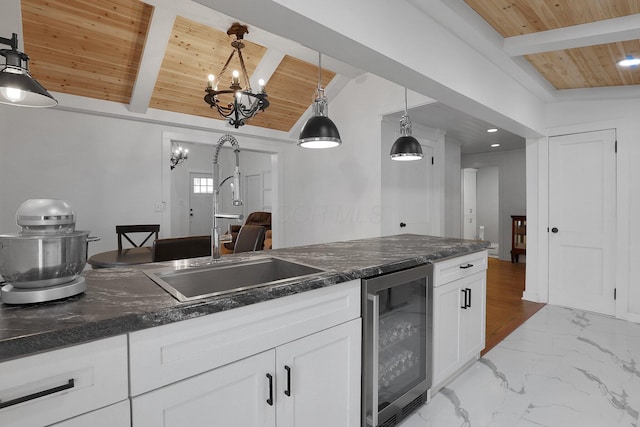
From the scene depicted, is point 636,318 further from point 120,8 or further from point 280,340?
point 120,8

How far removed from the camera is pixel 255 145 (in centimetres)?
525

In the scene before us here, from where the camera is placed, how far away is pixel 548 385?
219 cm

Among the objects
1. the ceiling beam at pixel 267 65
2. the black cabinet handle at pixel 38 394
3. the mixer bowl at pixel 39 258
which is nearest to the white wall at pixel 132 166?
the ceiling beam at pixel 267 65

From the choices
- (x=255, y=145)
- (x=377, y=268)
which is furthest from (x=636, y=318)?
(x=255, y=145)

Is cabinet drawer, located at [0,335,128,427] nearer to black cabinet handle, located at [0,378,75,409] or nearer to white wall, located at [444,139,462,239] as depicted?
black cabinet handle, located at [0,378,75,409]

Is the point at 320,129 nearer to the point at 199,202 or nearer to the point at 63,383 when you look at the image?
the point at 63,383

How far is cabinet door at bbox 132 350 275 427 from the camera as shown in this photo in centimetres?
95

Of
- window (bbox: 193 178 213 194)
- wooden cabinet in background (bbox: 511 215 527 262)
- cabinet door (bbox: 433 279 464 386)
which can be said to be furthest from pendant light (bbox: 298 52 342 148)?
window (bbox: 193 178 213 194)

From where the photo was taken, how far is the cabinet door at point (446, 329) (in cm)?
197

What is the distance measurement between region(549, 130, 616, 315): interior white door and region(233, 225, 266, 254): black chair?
336 cm

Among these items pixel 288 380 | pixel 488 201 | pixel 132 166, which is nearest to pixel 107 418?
pixel 288 380

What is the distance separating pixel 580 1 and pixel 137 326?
2698 millimetres

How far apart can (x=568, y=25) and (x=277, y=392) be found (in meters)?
2.78

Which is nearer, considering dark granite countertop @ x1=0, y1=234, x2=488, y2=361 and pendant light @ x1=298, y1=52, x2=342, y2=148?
dark granite countertop @ x1=0, y1=234, x2=488, y2=361
